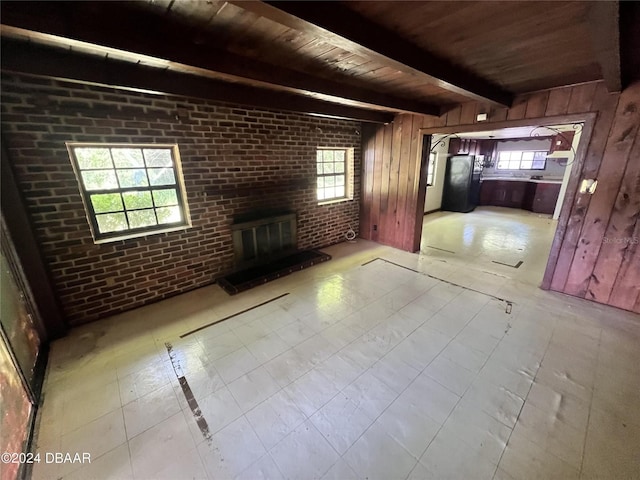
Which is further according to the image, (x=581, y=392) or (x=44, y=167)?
(x=44, y=167)

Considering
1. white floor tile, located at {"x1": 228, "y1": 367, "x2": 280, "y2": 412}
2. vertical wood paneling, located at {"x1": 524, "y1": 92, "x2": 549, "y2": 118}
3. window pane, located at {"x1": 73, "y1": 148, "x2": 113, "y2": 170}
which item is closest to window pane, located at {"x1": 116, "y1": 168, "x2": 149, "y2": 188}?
window pane, located at {"x1": 73, "y1": 148, "x2": 113, "y2": 170}

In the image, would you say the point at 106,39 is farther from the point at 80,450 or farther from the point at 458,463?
the point at 458,463

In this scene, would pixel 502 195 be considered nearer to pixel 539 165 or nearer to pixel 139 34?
pixel 539 165

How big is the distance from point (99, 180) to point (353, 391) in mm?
2917

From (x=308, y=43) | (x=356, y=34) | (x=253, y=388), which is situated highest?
(x=308, y=43)

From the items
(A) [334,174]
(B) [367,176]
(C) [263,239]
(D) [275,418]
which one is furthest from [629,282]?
(C) [263,239]

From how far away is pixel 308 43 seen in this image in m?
1.70

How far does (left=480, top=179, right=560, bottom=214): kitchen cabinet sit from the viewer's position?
23.0 ft

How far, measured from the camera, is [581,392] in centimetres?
170

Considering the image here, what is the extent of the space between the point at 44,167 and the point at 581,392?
4429mm

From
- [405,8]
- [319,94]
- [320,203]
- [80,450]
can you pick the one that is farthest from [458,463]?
[320,203]

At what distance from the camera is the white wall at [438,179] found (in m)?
7.01

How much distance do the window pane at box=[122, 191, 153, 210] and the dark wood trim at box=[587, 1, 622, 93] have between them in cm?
348

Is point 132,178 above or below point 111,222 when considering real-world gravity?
above
